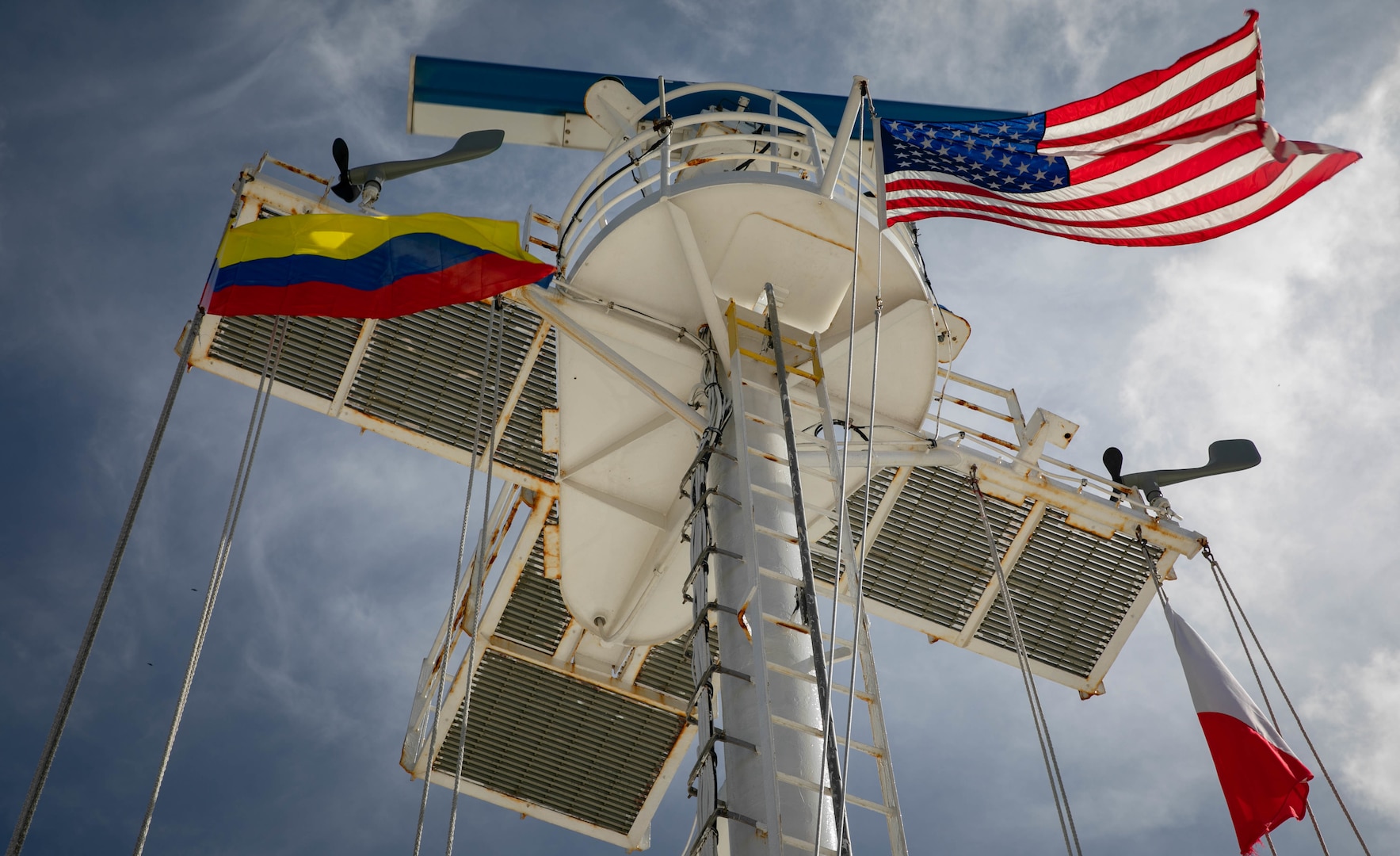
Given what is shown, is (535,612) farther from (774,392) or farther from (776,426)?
(776,426)

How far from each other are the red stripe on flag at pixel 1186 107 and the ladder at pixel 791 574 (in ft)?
8.89

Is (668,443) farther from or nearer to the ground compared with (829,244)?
nearer to the ground

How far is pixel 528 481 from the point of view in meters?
13.8

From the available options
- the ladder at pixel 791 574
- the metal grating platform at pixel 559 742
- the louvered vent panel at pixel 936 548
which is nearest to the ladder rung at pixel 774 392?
the ladder at pixel 791 574

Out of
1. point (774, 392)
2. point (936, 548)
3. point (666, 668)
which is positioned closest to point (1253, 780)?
point (774, 392)

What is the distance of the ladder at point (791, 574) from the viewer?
6468 millimetres

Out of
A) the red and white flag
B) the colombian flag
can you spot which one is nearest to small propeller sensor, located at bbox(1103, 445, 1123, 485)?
the red and white flag

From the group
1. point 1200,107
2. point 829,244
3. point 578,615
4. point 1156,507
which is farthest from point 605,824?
point 1200,107

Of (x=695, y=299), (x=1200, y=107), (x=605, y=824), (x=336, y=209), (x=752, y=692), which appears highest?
(x=1200, y=107)

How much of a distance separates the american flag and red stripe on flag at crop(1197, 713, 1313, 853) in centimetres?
403

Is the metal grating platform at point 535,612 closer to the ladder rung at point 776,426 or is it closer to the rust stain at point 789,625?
Result: the ladder rung at point 776,426

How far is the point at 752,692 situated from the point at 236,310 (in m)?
4.79

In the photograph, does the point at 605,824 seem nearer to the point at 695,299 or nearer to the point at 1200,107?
the point at 695,299

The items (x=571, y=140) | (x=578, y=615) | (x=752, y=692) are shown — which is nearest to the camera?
(x=752, y=692)
